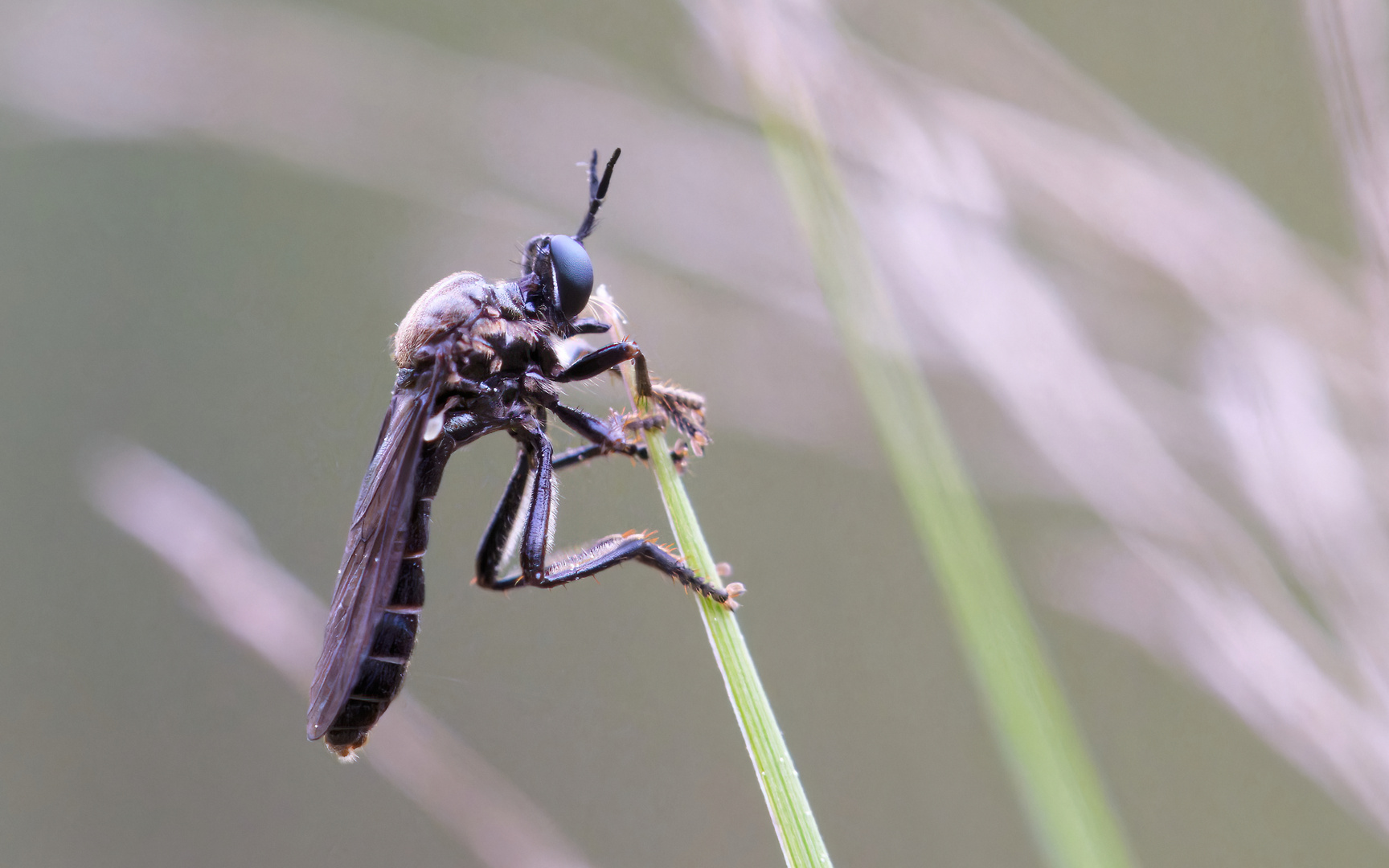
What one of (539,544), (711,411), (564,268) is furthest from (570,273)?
(711,411)

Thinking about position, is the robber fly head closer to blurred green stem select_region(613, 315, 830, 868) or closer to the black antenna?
the black antenna

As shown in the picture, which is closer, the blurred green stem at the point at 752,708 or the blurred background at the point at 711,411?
the blurred green stem at the point at 752,708

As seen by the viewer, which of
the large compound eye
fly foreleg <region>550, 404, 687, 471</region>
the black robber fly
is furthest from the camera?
the large compound eye

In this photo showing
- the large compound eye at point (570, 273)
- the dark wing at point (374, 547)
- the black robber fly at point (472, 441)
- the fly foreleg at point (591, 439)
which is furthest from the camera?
the large compound eye at point (570, 273)

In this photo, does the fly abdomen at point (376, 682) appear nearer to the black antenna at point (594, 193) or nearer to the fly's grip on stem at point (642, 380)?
the fly's grip on stem at point (642, 380)

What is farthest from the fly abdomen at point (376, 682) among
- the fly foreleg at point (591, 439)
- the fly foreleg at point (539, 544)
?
the fly foreleg at point (591, 439)

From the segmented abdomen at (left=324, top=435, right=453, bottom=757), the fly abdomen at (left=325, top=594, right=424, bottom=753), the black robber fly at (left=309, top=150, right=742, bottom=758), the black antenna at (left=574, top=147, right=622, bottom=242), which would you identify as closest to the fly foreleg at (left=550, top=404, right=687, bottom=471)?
the black robber fly at (left=309, top=150, right=742, bottom=758)

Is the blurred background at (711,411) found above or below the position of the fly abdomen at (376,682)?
above

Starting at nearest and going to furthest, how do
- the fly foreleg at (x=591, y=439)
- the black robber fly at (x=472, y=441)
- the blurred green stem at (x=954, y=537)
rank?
the blurred green stem at (x=954, y=537)
the black robber fly at (x=472, y=441)
the fly foreleg at (x=591, y=439)
